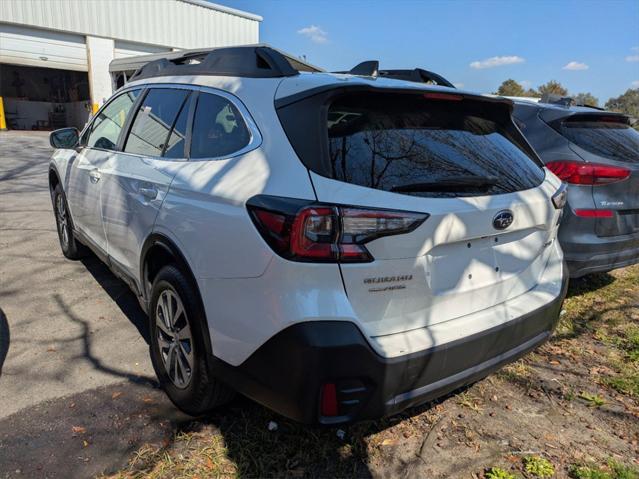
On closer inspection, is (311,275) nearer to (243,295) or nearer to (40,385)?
(243,295)

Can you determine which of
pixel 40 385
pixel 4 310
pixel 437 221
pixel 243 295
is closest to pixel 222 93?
pixel 243 295

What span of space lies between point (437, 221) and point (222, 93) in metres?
1.32

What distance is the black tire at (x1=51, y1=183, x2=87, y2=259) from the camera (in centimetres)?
486

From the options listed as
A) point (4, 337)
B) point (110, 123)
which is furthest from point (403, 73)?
point (4, 337)

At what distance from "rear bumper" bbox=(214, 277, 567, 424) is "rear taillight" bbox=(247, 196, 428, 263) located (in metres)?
0.26

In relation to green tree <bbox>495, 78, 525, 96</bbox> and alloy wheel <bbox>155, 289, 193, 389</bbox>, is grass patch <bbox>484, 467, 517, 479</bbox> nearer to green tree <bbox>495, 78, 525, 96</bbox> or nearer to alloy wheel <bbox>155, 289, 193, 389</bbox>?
alloy wheel <bbox>155, 289, 193, 389</bbox>

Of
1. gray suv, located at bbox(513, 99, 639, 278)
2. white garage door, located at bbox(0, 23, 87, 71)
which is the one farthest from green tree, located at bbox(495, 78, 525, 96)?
gray suv, located at bbox(513, 99, 639, 278)

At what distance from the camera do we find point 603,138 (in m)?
4.08

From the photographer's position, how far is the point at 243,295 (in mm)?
2020

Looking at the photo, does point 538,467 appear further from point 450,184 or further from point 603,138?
point 603,138

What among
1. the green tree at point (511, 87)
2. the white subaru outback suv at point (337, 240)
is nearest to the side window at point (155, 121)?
the white subaru outback suv at point (337, 240)

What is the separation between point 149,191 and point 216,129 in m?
0.61

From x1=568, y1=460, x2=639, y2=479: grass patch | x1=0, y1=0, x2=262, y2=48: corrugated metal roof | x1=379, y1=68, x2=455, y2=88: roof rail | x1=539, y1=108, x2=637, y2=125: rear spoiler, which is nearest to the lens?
x1=568, y1=460, x2=639, y2=479: grass patch

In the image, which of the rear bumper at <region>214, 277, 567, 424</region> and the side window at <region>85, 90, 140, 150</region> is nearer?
the rear bumper at <region>214, 277, 567, 424</region>
